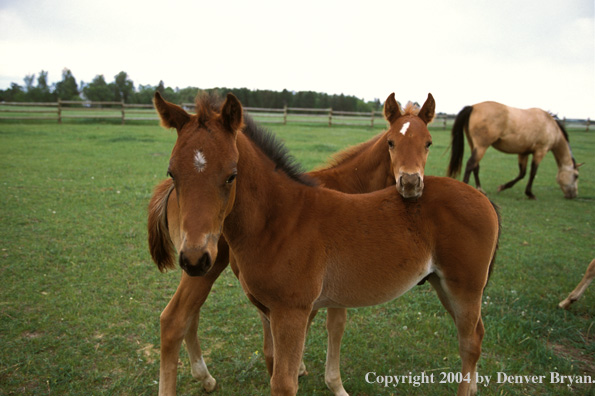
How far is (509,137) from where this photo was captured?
32.8 feet

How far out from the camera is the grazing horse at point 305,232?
1979 millimetres

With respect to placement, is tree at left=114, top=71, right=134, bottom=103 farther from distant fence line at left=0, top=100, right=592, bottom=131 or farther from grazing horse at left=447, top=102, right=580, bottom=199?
grazing horse at left=447, top=102, right=580, bottom=199

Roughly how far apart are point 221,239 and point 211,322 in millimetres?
1619

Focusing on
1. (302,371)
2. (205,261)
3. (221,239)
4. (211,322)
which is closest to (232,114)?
(205,261)

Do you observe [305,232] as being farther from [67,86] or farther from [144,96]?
[67,86]

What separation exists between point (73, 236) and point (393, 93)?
17.3 feet

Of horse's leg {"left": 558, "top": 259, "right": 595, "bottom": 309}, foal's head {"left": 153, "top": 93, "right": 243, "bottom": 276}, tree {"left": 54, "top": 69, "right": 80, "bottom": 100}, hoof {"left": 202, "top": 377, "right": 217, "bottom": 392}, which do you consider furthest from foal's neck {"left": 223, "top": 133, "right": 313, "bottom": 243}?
tree {"left": 54, "top": 69, "right": 80, "bottom": 100}

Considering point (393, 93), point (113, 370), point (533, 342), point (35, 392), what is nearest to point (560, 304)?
point (533, 342)

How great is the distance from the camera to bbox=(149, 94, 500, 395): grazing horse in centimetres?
198

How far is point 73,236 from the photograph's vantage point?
580 centimetres

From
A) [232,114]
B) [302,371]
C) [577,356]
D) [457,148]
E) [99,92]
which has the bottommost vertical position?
[302,371]

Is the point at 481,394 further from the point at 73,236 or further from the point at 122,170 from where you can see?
the point at 122,170

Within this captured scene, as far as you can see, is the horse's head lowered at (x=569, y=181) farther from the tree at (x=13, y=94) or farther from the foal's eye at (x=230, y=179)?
the tree at (x=13, y=94)

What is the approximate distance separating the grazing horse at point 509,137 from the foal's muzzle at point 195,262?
9137 mm
